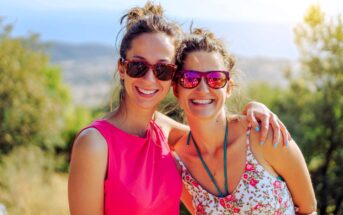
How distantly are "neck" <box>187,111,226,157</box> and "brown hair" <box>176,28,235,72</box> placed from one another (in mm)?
374

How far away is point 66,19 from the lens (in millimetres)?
85250

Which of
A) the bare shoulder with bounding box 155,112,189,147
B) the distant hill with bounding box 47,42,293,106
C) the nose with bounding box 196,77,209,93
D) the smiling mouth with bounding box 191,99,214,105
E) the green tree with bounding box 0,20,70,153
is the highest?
the nose with bounding box 196,77,209,93

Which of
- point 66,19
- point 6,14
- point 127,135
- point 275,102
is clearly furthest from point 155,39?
point 66,19

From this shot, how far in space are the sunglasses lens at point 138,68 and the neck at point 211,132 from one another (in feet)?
1.65

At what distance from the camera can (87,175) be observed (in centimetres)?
265

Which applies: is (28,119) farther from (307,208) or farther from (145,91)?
(307,208)

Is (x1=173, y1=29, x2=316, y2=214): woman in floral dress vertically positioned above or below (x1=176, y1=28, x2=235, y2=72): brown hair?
below

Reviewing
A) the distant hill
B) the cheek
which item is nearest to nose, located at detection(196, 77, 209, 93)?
the cheek

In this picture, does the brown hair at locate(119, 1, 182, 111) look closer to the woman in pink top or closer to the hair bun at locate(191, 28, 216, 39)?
the woman in pink top

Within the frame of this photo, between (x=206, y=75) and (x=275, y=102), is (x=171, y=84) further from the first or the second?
(x=275, y=102)

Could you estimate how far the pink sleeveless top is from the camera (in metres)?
2.75

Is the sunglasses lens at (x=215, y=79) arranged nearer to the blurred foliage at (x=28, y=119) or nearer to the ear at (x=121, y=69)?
the ear at (x=121, y=69)

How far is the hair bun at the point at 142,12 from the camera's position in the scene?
10.5 ft

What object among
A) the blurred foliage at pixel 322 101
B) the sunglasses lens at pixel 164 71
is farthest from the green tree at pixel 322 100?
the sunglasses lens at pixel 164 71
